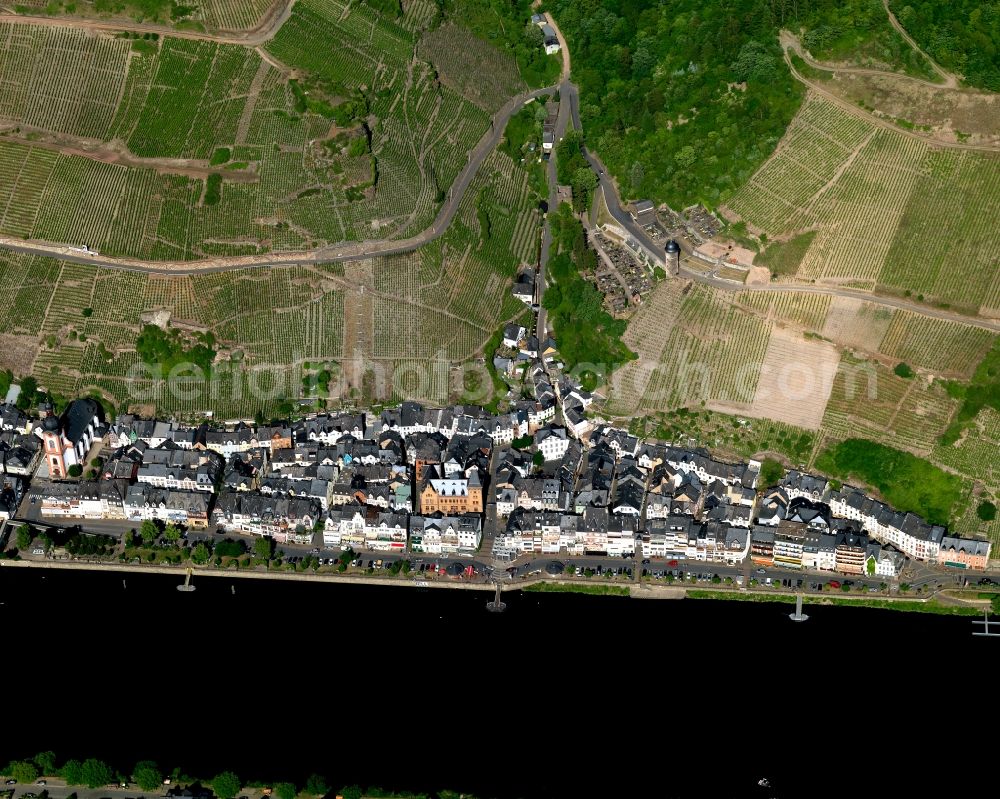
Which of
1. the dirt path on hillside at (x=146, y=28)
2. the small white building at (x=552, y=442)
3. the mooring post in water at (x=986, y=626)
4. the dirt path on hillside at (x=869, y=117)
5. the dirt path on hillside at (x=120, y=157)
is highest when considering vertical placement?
the dirt path on hillside at (x=146, y=28)

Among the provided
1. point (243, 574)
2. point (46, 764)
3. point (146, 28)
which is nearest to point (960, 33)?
point (146, 28)

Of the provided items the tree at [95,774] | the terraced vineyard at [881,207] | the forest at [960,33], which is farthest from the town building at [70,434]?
the forest at [960,33]

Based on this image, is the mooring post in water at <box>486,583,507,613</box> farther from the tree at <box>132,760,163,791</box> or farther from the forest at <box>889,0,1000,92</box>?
the forest at <box>889,0,1000,92</box>

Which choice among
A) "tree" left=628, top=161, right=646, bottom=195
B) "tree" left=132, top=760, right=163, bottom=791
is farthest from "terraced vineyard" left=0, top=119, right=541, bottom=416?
"tree" left=132, top=760, right=163, bottom=791

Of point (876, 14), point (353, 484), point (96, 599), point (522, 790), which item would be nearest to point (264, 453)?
point (353, 484)

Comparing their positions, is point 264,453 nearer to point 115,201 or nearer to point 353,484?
point 353,484

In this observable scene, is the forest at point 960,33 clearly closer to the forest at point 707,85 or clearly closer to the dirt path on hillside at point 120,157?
the forest at point 707,85
